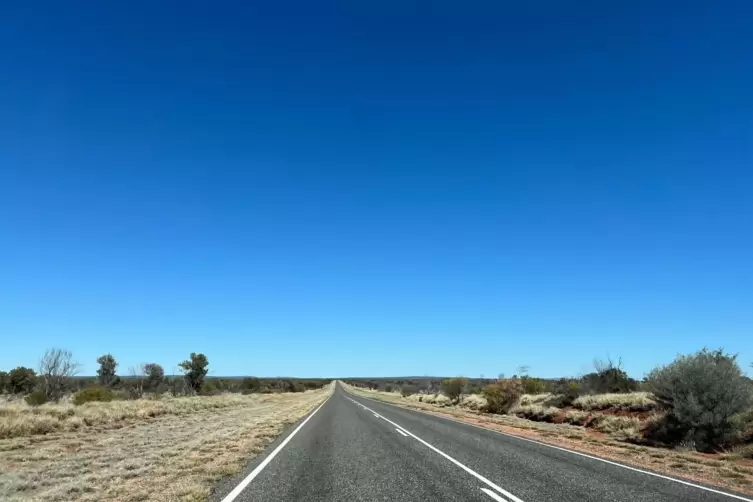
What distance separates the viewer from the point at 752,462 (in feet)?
47.2

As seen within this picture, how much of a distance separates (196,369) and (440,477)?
7736 centimetres

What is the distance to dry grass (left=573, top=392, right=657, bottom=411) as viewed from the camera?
87.0ft

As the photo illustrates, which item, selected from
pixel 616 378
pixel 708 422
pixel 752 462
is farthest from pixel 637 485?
pixel 616 378

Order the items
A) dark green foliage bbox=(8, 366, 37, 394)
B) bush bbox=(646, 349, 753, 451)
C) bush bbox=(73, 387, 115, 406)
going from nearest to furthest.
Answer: bush bbox=(646, 349, 753, 451)
bush bbox=(73, 387, 115, 406)
dark green foliage bbox=(8, 366, 37, 394)

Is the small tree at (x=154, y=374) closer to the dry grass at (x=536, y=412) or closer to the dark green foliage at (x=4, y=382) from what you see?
the dark green foliage at (x=4, y=382)

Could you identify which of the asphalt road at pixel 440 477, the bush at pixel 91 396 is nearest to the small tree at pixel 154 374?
the bush at pixel 91 396

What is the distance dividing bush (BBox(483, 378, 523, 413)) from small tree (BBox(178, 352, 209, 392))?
174 feet

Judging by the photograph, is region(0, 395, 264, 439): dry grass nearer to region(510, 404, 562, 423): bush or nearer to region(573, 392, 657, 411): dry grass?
region(510, 404, 562, 423): bush

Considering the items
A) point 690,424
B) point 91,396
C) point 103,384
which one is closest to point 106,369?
point 103,384

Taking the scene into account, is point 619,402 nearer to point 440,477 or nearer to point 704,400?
point 704,400

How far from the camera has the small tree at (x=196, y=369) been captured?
7838 centimetres

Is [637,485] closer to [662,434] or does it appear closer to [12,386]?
[662,434]

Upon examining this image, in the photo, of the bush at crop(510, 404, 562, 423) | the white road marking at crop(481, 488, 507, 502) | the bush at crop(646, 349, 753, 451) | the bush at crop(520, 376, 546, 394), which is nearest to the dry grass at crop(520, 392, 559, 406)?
the bush at crop(510, 404, 562, 423)

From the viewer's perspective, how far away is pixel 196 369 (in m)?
79.5
